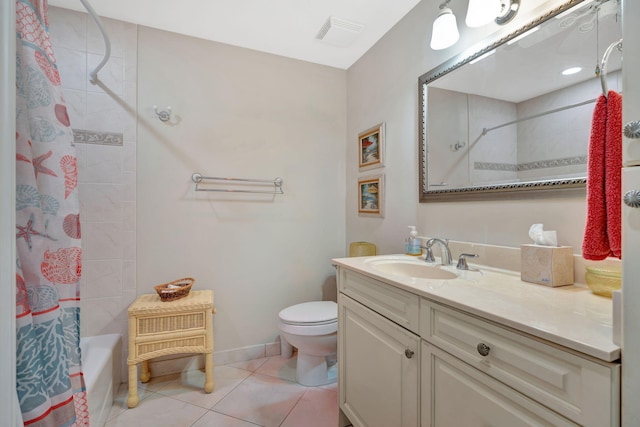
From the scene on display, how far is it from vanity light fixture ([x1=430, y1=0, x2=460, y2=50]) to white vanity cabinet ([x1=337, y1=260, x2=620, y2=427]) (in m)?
1.17

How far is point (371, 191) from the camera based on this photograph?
214 centimetres

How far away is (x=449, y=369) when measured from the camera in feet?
2.79

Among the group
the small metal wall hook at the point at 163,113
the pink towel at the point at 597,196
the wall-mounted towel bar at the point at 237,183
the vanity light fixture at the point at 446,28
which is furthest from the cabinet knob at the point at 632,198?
the small metal wall hook at the point at 163,113

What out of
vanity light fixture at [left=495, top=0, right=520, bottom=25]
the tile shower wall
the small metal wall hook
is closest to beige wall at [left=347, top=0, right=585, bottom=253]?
vanity light fixture at [left=495, top=0, right=520, bottom=25]

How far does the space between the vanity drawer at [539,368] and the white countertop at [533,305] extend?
0.03 metres

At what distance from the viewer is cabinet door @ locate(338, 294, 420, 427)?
100 cm

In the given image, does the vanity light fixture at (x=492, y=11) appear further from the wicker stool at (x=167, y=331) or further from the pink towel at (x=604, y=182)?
the wicker stool at (x=167, y=331)

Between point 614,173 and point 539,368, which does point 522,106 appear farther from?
point 539,368

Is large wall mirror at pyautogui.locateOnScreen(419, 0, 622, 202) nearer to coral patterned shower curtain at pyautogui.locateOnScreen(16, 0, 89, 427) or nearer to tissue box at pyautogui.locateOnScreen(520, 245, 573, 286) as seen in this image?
tissue box at pyautogui.locateOnScreen(520, 245, 573, 286)

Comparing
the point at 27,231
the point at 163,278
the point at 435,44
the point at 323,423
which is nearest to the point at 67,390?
the point at 27,231

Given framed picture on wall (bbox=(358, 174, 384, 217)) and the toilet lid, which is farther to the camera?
framed picture on wall (bbox=(358, 174, 384, 217))

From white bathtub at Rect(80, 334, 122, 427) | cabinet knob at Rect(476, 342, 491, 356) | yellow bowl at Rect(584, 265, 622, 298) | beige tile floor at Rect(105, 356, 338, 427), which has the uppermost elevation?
yellow bowl at Rect(584, 265, 622, 298)

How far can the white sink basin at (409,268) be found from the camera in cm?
133

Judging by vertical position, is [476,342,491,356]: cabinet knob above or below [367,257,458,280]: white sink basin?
below
